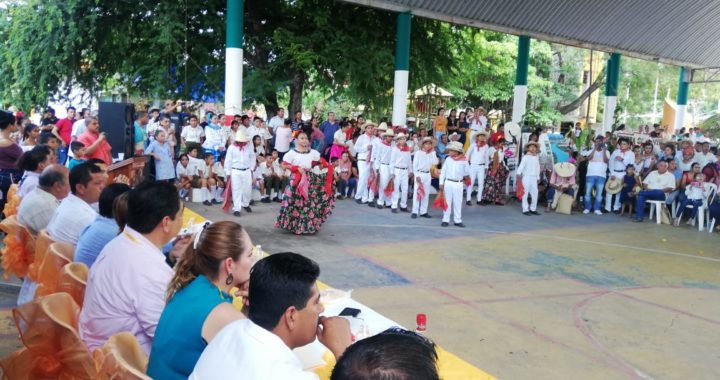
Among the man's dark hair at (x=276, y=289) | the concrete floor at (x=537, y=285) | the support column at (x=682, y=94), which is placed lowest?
the concrete floor at (x=537, y=285)

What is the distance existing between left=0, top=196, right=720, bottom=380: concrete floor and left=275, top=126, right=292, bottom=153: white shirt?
2.28m

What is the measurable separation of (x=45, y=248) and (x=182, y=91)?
524 inches

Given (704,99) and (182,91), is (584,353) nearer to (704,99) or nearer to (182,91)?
(182,91)

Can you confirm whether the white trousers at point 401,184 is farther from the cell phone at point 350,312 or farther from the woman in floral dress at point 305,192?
the cell phone at point 350,312

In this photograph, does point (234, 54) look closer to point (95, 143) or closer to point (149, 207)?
point (95, 143)

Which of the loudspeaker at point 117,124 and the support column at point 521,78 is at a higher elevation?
the support column at point 521,78

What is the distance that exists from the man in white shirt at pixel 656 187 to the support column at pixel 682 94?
16816 mm

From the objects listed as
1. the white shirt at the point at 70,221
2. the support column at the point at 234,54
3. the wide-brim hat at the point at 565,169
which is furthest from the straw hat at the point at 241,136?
the wide-brim hat at the point at 565,169

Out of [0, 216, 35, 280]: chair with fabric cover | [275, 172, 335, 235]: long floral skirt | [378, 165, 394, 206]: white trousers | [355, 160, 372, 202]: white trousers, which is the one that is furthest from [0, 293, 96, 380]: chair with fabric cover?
[355, 160, 372, 202]: white trousers

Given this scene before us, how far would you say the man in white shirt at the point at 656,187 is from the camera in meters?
12.7

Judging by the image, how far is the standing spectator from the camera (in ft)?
26.2

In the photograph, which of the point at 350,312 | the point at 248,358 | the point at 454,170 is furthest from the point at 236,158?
the point at 248,358

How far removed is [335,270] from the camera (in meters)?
7.68

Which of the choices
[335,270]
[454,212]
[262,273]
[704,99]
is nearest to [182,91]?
[454,212]
